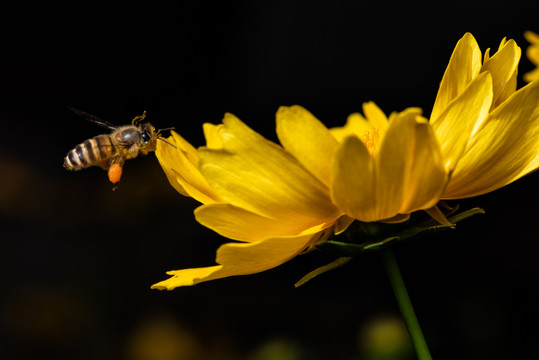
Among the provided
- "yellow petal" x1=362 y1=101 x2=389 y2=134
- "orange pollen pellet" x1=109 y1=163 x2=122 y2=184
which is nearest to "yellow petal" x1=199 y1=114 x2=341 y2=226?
"yellow petal" x1=362 y1=101 x2=389 y2=134

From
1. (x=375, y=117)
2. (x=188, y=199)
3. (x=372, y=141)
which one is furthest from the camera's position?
(x=188, y=199)

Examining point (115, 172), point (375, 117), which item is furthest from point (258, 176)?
point (115, 172)

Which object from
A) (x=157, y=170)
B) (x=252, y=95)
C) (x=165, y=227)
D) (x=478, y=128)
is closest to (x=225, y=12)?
(x=252, y=95)

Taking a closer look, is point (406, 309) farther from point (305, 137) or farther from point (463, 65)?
point (463, 65)

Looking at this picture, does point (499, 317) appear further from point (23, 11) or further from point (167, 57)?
point (23, 11)

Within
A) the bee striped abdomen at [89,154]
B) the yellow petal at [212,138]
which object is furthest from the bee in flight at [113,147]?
the yellow petal at [212,138]

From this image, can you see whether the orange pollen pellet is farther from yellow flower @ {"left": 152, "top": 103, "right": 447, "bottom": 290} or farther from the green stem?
the green stem
